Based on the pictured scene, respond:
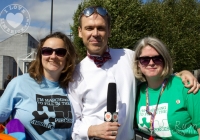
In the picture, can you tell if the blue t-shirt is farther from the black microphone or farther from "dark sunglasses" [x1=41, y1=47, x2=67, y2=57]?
the black microphone

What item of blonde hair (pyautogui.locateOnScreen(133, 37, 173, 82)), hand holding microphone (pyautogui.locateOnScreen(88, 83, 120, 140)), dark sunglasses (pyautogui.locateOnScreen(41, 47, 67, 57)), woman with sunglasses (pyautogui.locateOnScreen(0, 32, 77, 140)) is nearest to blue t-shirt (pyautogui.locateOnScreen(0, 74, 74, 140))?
woman with sunglasses (pyautogui.locateOnScreen(0, 32, 77, 140))

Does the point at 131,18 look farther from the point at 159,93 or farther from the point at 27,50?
the point at 27,50

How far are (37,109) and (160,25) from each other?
16783mm

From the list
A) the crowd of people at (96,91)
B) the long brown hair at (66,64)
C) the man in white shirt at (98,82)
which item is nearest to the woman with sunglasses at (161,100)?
the crowd of people at (96,91)

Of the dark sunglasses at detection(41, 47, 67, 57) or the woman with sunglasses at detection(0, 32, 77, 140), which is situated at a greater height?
the dark sunglasses at detection(41, 47, 67, 57)

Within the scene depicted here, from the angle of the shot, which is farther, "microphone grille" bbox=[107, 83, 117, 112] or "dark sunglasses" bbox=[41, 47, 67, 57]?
"dark sunglasses" bbox=[41, 47, 67, 57]

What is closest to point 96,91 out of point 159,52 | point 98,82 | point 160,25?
point 98,82

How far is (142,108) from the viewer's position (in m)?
3.09

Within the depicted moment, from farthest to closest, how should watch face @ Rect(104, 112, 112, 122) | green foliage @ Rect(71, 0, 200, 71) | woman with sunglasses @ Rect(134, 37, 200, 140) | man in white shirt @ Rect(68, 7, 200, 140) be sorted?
green foliage @ Rect(71, 0, 200, 71) < man in white shirt @ Rect(68, 7, 200, 140) < woman with sunglasses @ Rect(134, 37, 200, 140) < watch face @ Rect(104, 112, 112, 122)

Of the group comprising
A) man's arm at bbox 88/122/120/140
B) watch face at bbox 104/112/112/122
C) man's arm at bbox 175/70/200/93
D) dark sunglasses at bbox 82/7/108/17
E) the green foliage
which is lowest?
man's arm at bbox 88/122/120/140

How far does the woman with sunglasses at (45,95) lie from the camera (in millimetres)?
2900

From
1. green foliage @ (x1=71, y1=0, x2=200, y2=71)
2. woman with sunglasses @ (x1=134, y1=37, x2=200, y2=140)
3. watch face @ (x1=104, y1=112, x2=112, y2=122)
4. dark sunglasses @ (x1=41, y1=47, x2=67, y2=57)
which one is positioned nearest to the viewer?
watch face @ (x1=104, y1=112, x2=112, y2=122)

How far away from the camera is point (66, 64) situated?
3.37 metres

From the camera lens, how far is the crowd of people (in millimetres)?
2877
